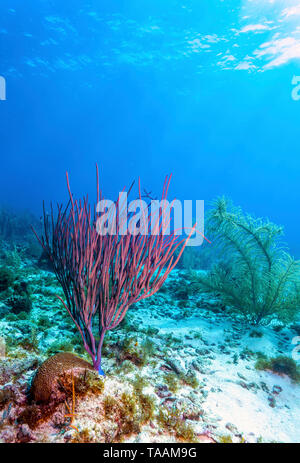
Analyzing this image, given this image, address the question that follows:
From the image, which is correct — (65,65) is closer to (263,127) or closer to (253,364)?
(253,364)

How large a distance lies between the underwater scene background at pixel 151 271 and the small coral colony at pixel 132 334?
0.02 m

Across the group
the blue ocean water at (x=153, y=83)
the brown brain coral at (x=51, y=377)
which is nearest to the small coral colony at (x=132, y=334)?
the brown brain coral at (x=51, y=377)

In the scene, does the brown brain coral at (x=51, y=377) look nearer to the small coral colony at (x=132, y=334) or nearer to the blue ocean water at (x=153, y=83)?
the small coral colony at (x=132, y=334)

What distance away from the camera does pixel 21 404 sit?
199cm

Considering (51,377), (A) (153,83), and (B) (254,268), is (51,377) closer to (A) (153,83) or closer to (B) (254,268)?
(B) (254,268)

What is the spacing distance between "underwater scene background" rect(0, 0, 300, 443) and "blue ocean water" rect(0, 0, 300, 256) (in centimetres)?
21

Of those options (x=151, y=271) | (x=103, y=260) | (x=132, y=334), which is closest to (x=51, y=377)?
(x=103, y=260)

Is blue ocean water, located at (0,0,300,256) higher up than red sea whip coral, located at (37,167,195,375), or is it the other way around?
blue ocean water, located at (0,0,300,256)

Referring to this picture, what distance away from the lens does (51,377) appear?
6.53ft

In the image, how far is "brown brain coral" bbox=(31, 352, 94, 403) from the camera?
1.96 m

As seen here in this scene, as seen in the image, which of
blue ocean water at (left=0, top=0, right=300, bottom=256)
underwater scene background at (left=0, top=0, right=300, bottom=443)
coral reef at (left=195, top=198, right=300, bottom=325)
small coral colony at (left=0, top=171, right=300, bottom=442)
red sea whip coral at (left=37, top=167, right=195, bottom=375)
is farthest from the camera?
blue ocean water at (left=0, top=0, right=300, bottom=256)

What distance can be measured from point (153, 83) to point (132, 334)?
137 feet

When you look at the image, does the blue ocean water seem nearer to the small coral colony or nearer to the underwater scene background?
the underwater scene background

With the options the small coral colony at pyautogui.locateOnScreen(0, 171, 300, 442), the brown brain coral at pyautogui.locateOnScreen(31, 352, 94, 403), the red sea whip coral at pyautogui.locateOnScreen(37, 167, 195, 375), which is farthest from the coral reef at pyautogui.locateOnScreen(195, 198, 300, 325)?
the brown brain coral at pyautogui.locateOnScreen(31, 352, 94, 403)
